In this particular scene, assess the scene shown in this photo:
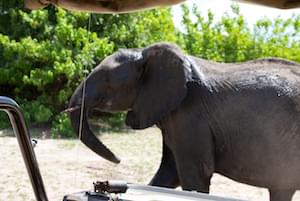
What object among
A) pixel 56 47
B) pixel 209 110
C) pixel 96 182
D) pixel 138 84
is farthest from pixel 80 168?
pixel 96 182

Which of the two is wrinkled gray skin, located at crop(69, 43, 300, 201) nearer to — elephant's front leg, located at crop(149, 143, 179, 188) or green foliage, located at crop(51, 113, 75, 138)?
elephant's front leg, located at crop(149, 143, 179, 188)

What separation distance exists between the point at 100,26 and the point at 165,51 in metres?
4.11

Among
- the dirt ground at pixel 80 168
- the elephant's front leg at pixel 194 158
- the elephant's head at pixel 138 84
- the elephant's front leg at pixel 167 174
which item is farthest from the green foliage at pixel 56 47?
the elephant's front leg at pixel 194 158

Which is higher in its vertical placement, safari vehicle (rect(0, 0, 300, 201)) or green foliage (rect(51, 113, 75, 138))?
safari vehicle (rect(0, 0, 300, 201))

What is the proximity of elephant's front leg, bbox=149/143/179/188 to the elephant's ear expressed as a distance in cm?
28

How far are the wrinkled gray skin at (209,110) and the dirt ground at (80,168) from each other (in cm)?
84

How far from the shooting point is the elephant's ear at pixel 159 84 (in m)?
3.55

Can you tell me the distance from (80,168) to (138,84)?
1.73 meters

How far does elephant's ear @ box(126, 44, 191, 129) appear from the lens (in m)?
3.55

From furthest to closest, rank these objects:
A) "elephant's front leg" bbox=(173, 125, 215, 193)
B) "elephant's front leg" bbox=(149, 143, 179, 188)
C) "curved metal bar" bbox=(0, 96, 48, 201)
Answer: "elephant's front leg" bbox=(149, 143, 179, 188) → "elephant's front leg" bbox=(173, 125, 215, 193) → "curved metal bar" bbox=(0, 96, 48, 201)

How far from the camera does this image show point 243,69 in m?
3.71

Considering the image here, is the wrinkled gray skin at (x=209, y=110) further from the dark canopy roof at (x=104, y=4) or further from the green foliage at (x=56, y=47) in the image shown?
the green foliage at (x=56, y=47)

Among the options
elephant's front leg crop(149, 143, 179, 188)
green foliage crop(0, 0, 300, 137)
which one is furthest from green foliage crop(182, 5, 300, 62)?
elephant's front leg crop(149, 143, 179, 188)

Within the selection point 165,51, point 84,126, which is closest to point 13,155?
point 84,126
